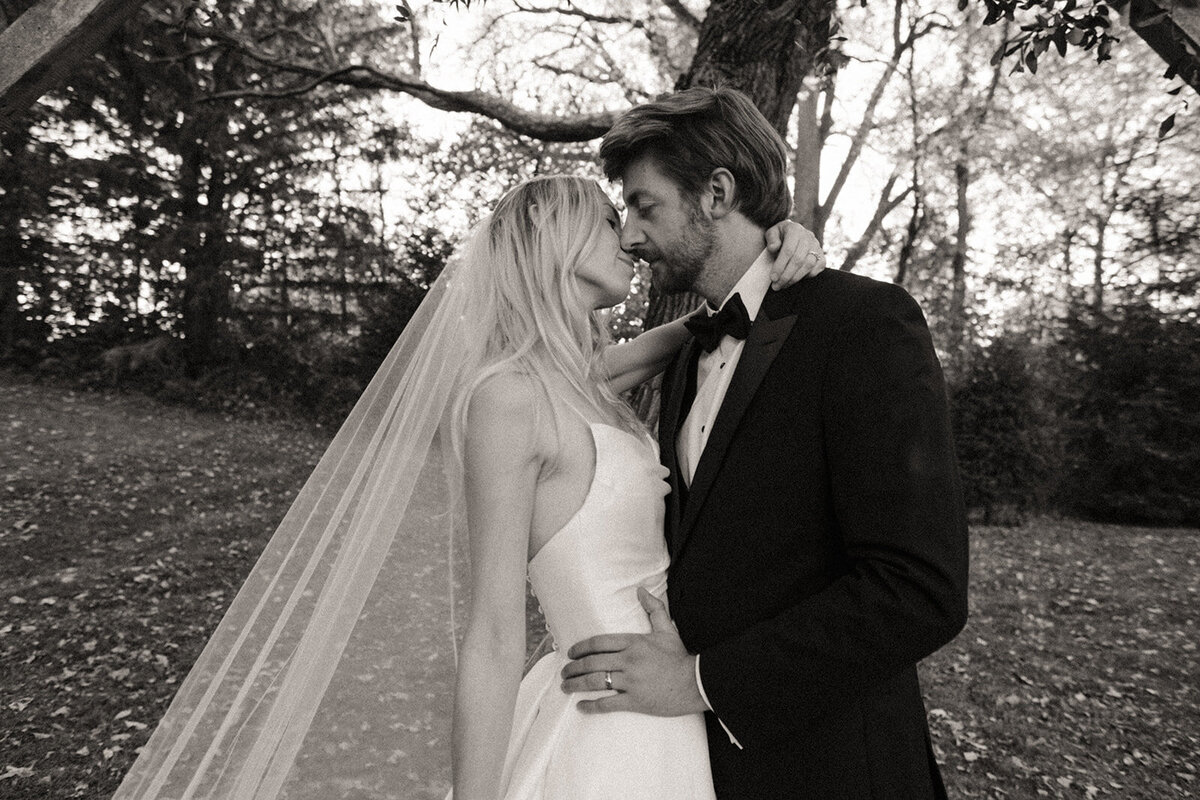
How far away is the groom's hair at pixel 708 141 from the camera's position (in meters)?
2.25

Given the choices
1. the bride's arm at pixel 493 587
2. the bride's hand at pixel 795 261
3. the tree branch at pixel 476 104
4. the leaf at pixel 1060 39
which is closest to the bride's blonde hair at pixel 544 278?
the bride's arm at pixel 493 587

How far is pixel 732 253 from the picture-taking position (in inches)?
91.4

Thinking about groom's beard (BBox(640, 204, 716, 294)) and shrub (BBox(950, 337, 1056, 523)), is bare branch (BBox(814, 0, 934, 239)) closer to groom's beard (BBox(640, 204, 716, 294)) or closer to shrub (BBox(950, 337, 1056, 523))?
shrub (BBox(950, 337, 1056, 523))

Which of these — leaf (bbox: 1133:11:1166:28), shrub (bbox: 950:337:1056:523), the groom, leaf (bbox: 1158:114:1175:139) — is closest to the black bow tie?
the groom

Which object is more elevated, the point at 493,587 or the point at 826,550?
the point at 826,550

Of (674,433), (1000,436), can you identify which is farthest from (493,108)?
(1000,436)

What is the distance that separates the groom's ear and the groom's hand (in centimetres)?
107

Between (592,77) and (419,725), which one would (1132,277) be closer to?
(592,77)

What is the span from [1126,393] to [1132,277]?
9.79 feet

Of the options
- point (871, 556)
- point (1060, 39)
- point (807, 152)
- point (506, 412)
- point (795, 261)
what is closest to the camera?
point (871, 556)

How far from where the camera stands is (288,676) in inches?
76.1

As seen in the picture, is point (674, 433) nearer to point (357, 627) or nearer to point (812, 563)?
point (812, 563)

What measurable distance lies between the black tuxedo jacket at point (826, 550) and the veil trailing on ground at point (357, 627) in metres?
0.68

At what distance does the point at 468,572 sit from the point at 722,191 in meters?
1.24
